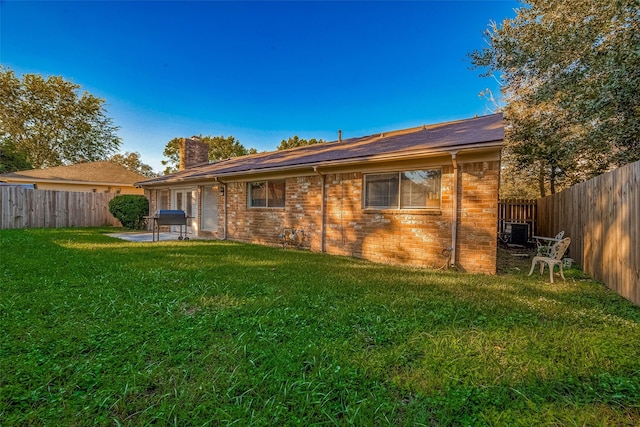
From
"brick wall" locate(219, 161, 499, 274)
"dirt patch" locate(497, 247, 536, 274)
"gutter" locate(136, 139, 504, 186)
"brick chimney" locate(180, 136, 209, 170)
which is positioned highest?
"brick chimney" locate(180, 136, 209, 170)

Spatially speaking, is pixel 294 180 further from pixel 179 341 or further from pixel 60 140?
pixel 60 140

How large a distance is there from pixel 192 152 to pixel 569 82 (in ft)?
56.3

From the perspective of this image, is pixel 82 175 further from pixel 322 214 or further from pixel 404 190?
pixel 404 190

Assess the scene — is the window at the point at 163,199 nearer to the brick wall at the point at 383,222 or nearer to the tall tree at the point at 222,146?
the brick wall at the point at 383,222

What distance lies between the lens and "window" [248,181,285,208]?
10086mm

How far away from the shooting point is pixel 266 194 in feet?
34.4

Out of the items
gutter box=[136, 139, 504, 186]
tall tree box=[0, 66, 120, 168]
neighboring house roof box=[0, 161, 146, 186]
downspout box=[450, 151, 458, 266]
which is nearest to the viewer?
gutter box=[136, 139, 504, 186]

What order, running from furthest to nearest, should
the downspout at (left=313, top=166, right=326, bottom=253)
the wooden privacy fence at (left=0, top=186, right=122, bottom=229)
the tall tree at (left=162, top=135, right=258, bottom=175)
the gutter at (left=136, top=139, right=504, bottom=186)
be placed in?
1. the tall tree at (left=162, top=135, right=258, bottom=175)
2. the wooden privacy fence at (left=0, top=186, right=122, bottom=229)
3. the downspout at (left=313, top=166, right=326, bottom=253)
4. the gutter at (left=136, top=139, right=504, bottom=186)

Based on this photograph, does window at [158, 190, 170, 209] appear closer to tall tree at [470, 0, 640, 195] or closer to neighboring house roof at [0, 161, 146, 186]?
neighboring house roof at [0, 161, 146, 186]

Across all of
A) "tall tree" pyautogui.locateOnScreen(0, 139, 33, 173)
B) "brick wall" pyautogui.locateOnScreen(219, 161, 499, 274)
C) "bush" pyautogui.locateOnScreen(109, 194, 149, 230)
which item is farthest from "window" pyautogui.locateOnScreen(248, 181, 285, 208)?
"tall tree" pyautogui.locateOnScreen(0, 139, 33, 173)

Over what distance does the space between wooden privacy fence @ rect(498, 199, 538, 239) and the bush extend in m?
16.6

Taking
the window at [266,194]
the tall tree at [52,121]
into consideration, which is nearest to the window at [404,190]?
the window at [266,194]

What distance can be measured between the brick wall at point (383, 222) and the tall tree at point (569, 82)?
471 centimetres

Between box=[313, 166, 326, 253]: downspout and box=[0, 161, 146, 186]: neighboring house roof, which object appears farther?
box=[0, 161, 146, 186]: neighboring house roof
